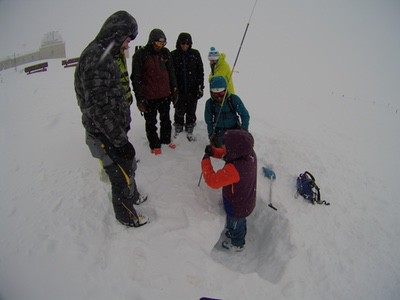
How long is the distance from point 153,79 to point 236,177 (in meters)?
2.43

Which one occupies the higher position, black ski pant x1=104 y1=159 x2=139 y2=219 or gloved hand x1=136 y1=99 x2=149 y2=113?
gloved hand x1=136 y1=99 x2=149 y2=113

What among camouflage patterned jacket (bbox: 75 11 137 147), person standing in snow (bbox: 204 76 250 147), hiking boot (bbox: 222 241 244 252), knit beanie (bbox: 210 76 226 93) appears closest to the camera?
camouflage patterned jacket (bbox: 75 11 137 147)

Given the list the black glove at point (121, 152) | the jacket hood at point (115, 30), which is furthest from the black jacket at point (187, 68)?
the black glove at point (121, 152)

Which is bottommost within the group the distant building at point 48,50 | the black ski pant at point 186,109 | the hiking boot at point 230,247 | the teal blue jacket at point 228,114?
the distant building at point 48,50

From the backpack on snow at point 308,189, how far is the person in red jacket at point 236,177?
131cm

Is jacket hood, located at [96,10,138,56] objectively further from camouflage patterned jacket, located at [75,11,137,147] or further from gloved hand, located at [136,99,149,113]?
gloved hand, located at [136,99,149,113]

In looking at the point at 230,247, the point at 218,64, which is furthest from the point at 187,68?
the point at 230,247

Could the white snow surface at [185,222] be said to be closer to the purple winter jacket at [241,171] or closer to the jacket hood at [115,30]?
the purple winter jacket at [241,171]

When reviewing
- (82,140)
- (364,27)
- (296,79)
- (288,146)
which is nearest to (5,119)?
(82,140)

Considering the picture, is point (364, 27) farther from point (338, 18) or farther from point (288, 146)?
point (288, 146)

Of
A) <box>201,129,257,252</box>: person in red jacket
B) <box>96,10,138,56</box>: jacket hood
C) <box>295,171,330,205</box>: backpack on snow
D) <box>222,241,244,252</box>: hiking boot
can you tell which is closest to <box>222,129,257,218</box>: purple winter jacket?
<box>201,129,257,252</box>: person in red jacket

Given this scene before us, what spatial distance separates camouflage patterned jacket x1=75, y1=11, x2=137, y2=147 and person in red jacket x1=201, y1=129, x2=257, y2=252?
1.42 m

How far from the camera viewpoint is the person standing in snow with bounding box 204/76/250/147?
4.56 m

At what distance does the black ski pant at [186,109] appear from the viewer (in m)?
5.62
